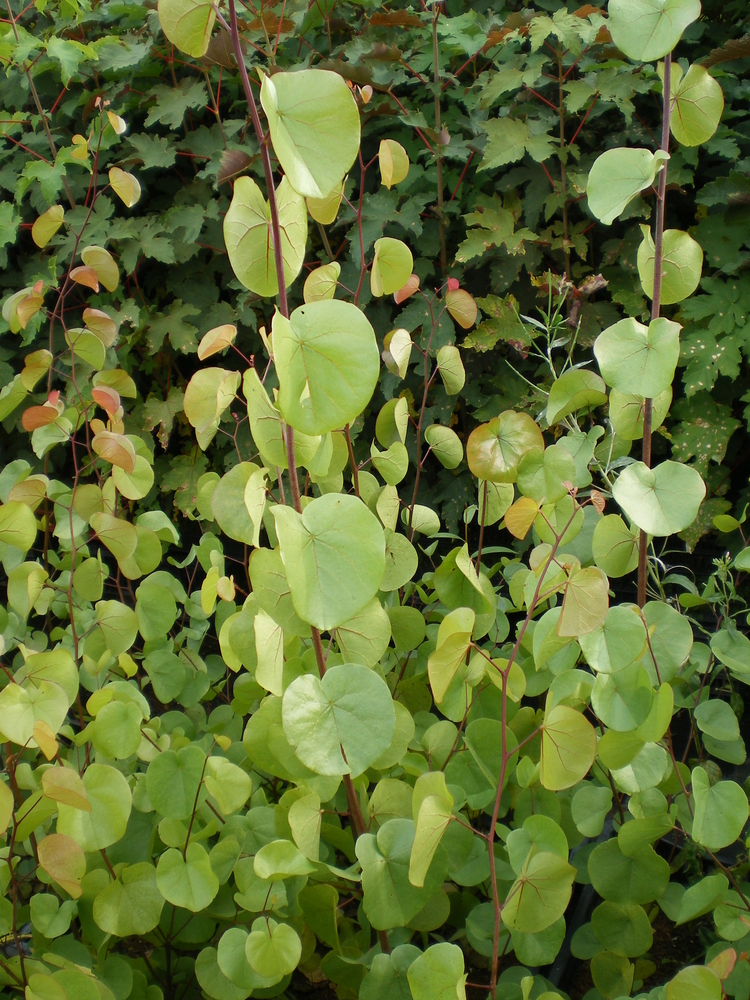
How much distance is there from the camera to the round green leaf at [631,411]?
0.77m

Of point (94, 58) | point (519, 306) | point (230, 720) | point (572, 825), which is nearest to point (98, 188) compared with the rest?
point (94, 58)

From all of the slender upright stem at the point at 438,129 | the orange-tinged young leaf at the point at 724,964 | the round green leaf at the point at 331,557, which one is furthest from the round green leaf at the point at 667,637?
the slender upright stem at the point at 438,129

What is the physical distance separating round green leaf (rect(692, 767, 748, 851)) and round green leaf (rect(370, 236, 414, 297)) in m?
0.56

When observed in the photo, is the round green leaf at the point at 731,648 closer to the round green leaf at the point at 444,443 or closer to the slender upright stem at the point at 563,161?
the round green leaf at the point at 444,443

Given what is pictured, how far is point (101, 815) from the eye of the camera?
0.68 m

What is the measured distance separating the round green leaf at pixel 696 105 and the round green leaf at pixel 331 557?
50 cm

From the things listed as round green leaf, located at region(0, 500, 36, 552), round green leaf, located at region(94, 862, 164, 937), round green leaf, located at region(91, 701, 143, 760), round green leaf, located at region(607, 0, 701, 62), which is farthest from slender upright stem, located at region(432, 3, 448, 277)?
round green leaf, located at region(94, 862, 164, 937)

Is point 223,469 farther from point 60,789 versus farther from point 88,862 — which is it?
point 60,789

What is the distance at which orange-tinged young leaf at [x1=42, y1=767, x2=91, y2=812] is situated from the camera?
62 cm

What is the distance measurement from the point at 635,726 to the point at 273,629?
32 centimetres

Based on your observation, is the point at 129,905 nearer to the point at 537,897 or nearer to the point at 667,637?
the point at 537,897

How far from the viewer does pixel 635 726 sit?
66 cm

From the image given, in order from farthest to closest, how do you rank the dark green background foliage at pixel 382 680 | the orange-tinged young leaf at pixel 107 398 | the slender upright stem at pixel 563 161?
the slender upright stem at pixel 563 161, the orange-tinged young leaf at pixel 107 398, the dark green background foliage at pixel 382 680

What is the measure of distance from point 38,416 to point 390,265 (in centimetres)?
47
